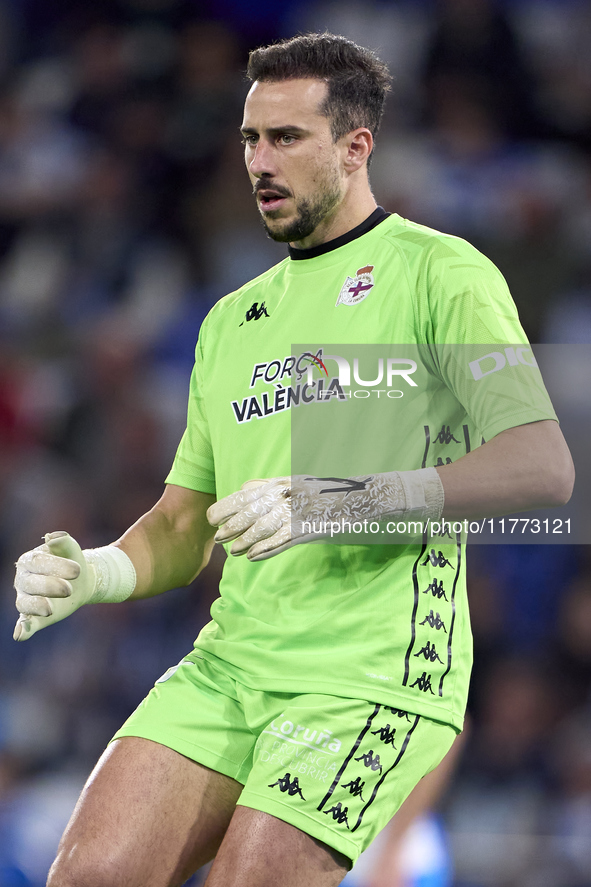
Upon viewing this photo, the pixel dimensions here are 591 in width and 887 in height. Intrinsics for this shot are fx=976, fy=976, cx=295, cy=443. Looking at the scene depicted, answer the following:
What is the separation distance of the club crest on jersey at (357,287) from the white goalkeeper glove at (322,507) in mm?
546

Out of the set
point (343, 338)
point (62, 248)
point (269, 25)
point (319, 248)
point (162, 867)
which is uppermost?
point (269, 25)

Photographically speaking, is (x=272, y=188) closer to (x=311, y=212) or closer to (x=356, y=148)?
(x=311, y=212)

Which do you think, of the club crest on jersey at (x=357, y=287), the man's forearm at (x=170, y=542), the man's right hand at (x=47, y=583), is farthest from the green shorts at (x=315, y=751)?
the club crest on jersey at (x=357, y=287)

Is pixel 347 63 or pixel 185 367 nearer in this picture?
pixel 347 63

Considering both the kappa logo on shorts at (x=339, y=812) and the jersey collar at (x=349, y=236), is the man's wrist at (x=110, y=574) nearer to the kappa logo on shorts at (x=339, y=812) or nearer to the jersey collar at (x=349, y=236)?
the kappa logo on shorts at (x=339, y=812)

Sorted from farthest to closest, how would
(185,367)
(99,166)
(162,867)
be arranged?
(99,166), (185,367), (162,867)

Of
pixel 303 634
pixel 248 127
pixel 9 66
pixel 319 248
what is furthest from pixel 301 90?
pixel 9 66

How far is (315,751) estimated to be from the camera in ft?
6.44

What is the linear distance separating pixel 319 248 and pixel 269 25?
3897 mm

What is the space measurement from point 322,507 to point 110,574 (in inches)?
29.1

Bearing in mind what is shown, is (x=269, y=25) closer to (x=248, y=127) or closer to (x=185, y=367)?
(x=185, y=367)

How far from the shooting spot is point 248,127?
246cm

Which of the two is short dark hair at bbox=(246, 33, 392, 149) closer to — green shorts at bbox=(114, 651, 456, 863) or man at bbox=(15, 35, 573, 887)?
man at bbox=(15, 35, 573, 887)

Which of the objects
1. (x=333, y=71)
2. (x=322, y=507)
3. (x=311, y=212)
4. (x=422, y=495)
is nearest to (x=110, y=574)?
(x=322, y=507)
